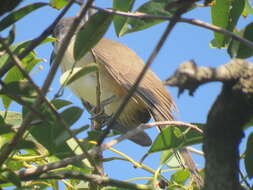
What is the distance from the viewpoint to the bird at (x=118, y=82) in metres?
4.52

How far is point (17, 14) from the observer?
1507 millimetres

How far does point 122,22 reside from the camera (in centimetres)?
197

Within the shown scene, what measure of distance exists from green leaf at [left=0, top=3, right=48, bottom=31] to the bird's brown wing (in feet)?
8.52

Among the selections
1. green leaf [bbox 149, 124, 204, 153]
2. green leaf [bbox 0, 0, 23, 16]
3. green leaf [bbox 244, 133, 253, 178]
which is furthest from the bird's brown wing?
green leaf [bbox 0, 0, 23, 16]

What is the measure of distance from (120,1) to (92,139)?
20.3 inches

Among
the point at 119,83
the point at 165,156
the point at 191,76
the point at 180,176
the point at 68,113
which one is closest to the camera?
the point at 191,76

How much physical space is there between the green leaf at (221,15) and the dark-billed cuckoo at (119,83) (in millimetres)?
2270

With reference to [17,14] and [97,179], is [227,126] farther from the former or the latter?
[17,14]

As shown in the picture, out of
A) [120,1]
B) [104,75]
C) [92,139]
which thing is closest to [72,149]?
[92,139]

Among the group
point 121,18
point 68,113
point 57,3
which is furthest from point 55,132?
point 121,18

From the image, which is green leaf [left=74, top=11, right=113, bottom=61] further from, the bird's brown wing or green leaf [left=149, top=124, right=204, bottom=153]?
the bird's brown wing

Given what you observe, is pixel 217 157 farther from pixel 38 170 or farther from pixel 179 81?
pixel 38 170

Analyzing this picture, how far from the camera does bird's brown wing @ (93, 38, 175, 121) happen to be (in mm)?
4195

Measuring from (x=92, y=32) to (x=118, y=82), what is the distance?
10.5 feet
